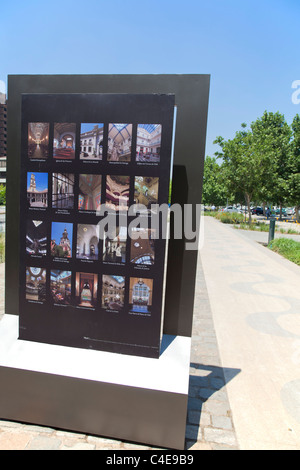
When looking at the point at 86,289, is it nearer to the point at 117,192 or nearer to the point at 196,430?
the point at 117,192

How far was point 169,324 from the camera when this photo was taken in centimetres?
320

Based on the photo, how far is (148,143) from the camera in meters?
2.64

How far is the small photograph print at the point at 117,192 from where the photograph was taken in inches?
107

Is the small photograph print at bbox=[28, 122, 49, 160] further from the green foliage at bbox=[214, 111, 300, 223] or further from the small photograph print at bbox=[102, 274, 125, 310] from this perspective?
the green foliage at bbox=[214, 111, 300, 223]

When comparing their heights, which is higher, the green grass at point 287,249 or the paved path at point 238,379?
the green grass at point 287,249

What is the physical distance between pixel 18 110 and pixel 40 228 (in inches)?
48.2

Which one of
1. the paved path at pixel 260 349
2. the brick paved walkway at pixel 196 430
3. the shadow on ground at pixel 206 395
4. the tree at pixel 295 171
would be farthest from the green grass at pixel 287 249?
the tree at pixel 295 171

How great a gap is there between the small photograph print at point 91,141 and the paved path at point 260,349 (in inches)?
111

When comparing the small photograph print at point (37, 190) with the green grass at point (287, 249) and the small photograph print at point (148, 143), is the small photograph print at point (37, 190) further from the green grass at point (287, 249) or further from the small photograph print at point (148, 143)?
the green grass at point (287, 249)

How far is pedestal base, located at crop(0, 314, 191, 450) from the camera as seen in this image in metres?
2.59

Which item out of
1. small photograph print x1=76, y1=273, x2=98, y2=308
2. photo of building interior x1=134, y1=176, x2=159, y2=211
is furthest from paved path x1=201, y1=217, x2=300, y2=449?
photo of building interior x1=134, y1=176, x2=159, y2=211

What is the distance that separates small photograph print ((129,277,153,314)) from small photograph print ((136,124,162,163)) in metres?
1.01
